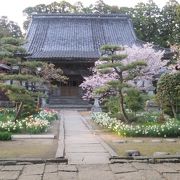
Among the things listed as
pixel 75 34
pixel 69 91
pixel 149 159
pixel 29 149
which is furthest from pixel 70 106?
pixel 149 159

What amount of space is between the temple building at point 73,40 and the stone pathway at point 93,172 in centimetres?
2559

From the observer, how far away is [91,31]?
42094mm

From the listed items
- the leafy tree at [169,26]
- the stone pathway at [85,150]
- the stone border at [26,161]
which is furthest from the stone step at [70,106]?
the stone border at [26,161]

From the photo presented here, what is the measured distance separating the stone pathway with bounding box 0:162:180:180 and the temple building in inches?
1008

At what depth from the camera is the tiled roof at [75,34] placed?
36.6 m

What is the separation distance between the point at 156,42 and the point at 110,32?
593 inches

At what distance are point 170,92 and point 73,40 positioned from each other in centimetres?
1913

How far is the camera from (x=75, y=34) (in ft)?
136

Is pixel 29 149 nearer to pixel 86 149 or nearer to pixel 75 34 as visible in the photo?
pixel 86 149

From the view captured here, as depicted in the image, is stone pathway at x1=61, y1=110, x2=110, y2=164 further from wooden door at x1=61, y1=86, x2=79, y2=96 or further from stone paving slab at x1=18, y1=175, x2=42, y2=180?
wooden door at x1=61, y1=86, x2=79, y2=96

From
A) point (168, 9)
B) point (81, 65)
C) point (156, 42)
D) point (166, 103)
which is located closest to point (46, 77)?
point (81, 65)

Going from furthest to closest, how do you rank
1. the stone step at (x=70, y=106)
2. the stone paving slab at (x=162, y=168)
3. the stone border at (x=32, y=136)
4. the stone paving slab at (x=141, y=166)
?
the stone step at (x=70, y=106) < the stone border at (x=32, y=136) < the stone paving slab at (x=141, y=166) < the stone paving slab at (x=162, y=168)

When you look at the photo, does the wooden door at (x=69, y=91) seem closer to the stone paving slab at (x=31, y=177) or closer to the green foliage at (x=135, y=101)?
the green foliage at (x=135, y=101)

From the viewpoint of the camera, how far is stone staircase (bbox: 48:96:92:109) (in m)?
34.9
